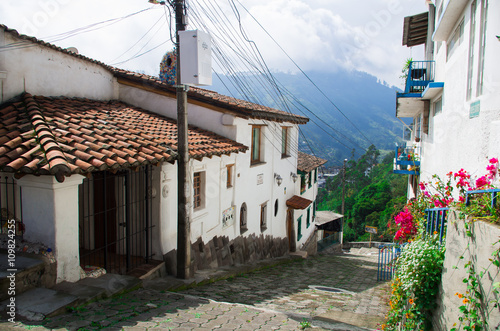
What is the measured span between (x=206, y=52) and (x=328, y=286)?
24.1 ft

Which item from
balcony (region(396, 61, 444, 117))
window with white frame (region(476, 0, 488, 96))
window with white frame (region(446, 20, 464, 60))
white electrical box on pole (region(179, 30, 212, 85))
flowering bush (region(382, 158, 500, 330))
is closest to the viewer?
flowering bush (region(382, 158, 500, 330))

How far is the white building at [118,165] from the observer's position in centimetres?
556

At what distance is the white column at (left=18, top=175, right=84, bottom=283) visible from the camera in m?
5.42

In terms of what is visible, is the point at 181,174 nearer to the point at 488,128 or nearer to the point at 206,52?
Answer: the point at 206,52

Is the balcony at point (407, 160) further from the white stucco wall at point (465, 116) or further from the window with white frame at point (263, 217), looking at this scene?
the window with white frame at point (263, 217)

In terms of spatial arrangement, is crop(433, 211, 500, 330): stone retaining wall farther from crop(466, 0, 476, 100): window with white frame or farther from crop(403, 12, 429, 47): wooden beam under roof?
crop(403, 12, 429, 47): wooden beam under roof

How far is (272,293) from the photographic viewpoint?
8.47m

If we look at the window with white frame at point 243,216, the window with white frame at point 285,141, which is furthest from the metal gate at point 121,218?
the window with white frame at point 285,141

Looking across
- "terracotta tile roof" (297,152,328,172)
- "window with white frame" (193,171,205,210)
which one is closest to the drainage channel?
"window with white frame" (193,171,205,210)

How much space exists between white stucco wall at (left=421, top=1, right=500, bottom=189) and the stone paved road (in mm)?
3460

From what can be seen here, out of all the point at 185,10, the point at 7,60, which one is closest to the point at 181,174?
the point at 185,10

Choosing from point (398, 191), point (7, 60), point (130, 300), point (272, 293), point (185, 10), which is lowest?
point (398, 191)

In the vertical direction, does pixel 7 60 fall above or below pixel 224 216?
above

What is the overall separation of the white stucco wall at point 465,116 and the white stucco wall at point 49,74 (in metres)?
8.95
